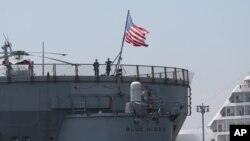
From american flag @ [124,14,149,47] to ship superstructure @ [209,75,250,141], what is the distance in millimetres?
55191

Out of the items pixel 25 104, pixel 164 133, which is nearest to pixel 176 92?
pixel 164 133

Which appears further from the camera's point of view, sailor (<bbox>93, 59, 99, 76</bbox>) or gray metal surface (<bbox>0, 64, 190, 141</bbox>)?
sailor (<bbox>93, 59, 99, 76</bbox>)

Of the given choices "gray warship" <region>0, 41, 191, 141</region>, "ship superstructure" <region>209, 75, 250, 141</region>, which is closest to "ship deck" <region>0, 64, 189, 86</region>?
"gray warship" <region>0, 41, 191, 141</region>

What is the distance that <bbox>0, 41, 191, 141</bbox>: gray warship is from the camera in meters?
33.4

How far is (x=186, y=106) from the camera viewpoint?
135 ft

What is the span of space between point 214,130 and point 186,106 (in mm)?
53353

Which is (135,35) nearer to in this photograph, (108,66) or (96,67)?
(108,66)

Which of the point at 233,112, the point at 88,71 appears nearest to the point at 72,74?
the point at 88,71

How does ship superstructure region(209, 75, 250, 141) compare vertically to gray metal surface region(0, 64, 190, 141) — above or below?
below

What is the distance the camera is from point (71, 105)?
35281mm

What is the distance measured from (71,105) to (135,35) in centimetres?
607

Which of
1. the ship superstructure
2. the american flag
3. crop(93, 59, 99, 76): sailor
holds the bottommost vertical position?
the ship superstructure

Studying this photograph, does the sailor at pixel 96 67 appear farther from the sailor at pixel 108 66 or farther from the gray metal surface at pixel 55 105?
the sailor at pixel 108 66

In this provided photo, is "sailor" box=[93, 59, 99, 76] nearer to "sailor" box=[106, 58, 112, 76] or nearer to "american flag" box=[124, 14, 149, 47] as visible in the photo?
"sailor" box=[106, 58, 112, 76]
